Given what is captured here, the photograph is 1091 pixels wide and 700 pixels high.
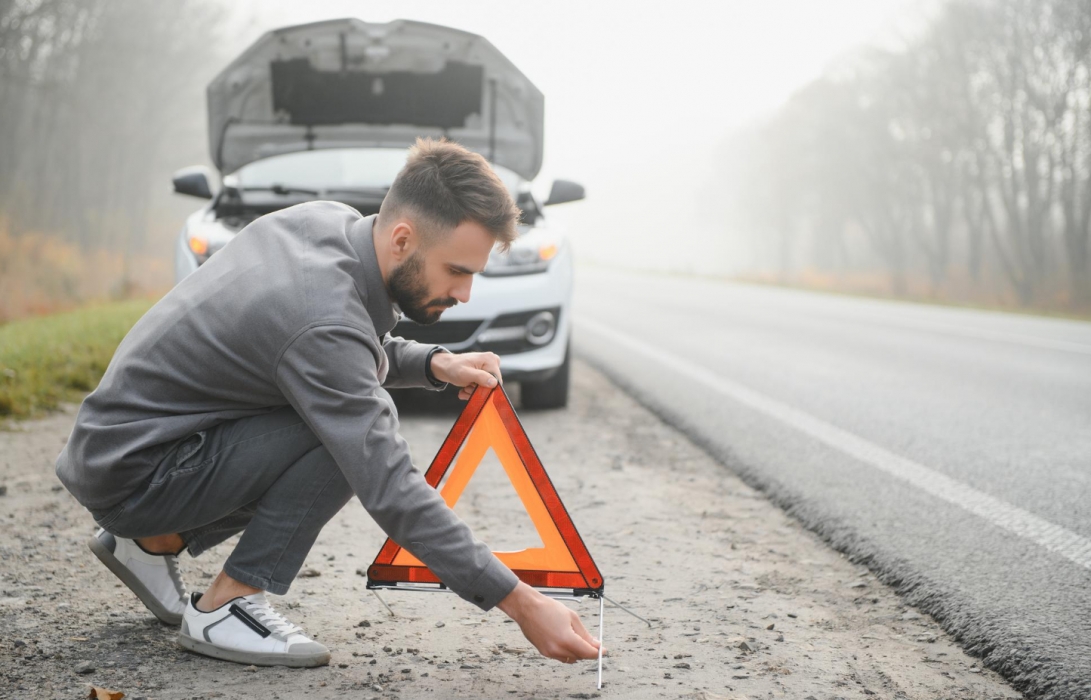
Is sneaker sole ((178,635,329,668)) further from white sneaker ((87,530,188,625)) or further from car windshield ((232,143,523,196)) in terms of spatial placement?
car windshield ((232,143,523,196))

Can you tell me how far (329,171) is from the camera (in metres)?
6.30

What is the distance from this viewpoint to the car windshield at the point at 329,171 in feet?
20.2

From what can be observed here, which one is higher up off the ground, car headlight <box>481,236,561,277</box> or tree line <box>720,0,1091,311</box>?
tree line <box>720,0,1091,311</box>

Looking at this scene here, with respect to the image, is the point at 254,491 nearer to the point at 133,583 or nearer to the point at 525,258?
the point at 133,583

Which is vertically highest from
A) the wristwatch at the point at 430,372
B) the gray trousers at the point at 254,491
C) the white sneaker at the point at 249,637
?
the wristwatch at the point at 430,372

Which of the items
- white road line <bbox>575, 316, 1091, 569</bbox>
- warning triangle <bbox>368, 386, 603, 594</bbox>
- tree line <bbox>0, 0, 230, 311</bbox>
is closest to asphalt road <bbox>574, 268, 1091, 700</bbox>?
white road line <bbox>575, 316, 1091, 569</bbox>

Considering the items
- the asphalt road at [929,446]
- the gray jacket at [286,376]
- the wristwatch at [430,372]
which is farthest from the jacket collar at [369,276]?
the asphalt road at [929,446]

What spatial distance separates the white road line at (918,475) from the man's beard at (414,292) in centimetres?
238

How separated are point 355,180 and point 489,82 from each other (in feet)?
3.72

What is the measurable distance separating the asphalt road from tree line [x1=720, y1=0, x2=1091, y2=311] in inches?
621

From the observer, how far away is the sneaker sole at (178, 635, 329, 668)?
96.9 inches

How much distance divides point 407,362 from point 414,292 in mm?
597

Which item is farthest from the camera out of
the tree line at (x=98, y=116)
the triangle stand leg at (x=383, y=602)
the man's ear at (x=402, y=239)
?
the tree line at (x=98, y=116)

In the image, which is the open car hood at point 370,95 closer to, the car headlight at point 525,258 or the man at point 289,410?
the car headlight at point 525,258
